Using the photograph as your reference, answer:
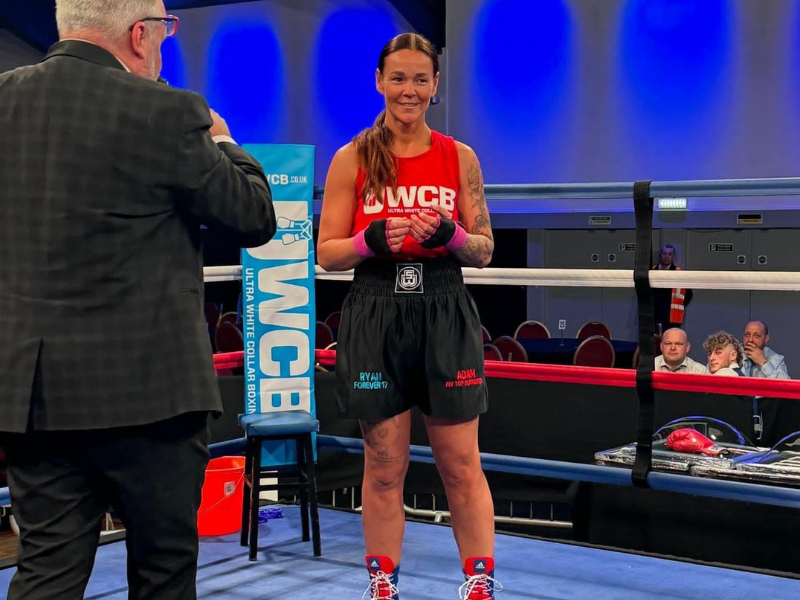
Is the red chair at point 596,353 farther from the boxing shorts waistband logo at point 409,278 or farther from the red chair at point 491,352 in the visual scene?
the boxing shorts waistband logo at point 409,278

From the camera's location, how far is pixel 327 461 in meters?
3.88

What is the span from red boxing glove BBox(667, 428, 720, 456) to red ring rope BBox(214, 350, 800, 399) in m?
0.24

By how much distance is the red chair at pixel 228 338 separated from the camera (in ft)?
20.7

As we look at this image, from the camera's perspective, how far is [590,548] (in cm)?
263

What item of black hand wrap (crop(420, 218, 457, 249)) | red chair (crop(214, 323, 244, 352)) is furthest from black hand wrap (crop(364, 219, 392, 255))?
red chair (crop(214, 323, 244, 352))

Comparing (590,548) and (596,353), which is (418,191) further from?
(596,353)

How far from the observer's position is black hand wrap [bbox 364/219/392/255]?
190cm

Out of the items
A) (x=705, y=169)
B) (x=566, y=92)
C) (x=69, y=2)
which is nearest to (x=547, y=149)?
(x=566, y=92)

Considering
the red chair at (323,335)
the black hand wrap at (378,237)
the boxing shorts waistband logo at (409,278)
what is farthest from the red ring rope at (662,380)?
the red chair at (323,335)

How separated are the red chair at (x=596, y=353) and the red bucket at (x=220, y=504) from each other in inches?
113

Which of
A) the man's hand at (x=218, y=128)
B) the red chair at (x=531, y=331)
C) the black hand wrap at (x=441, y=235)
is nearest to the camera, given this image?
the man's hand at (x=218, y=128)

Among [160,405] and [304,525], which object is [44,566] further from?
[304,525]

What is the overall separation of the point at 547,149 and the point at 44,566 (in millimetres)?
6575

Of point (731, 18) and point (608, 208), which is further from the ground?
point (731, 18)
